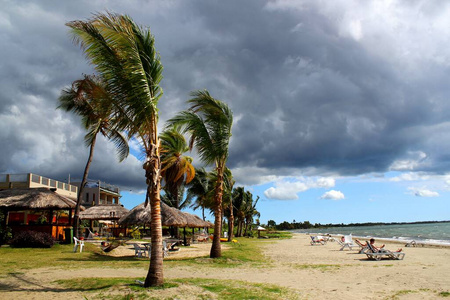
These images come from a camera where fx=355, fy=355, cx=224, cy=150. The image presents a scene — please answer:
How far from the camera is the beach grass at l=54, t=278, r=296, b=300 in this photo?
6.84 meters

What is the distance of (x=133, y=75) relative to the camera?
7547 mm

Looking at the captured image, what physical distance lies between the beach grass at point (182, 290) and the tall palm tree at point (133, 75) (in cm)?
41

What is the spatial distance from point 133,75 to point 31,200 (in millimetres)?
14367

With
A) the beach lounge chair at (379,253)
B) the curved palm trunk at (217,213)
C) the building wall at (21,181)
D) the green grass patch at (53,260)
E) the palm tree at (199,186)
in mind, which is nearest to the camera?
the green grass patch at (53,260)

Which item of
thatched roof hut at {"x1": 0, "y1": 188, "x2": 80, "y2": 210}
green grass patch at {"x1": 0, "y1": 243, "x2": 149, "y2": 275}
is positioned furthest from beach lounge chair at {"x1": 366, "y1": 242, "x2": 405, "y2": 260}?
thatched roof hut at {"x1": 0, "y1": 188, "x2": 80, "y2": 210}

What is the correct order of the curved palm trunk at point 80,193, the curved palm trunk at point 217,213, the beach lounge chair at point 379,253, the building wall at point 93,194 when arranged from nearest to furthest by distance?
the curved palm trunk at point 217,213
the beach lounge chair at point 379,253
the curved palm trunk at point 80,193
the building wall at point 93,194

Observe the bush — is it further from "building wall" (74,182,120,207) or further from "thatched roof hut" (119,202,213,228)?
"building wall" (74,182,120,207)

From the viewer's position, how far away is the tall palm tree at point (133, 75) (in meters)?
7.41

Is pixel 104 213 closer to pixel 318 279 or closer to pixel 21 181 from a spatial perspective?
pixel 21 181

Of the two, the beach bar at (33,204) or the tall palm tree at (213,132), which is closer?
the tall palm tree at (213,132)

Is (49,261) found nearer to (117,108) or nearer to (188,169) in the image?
(117,108)

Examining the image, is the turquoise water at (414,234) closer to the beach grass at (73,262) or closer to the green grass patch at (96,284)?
the beach grass at (73,262)

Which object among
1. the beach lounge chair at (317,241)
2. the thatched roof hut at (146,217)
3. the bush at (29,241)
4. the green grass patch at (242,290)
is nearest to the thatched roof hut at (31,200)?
the bush at (29,241)

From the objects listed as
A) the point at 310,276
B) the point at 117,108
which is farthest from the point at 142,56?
the point at 310,276
